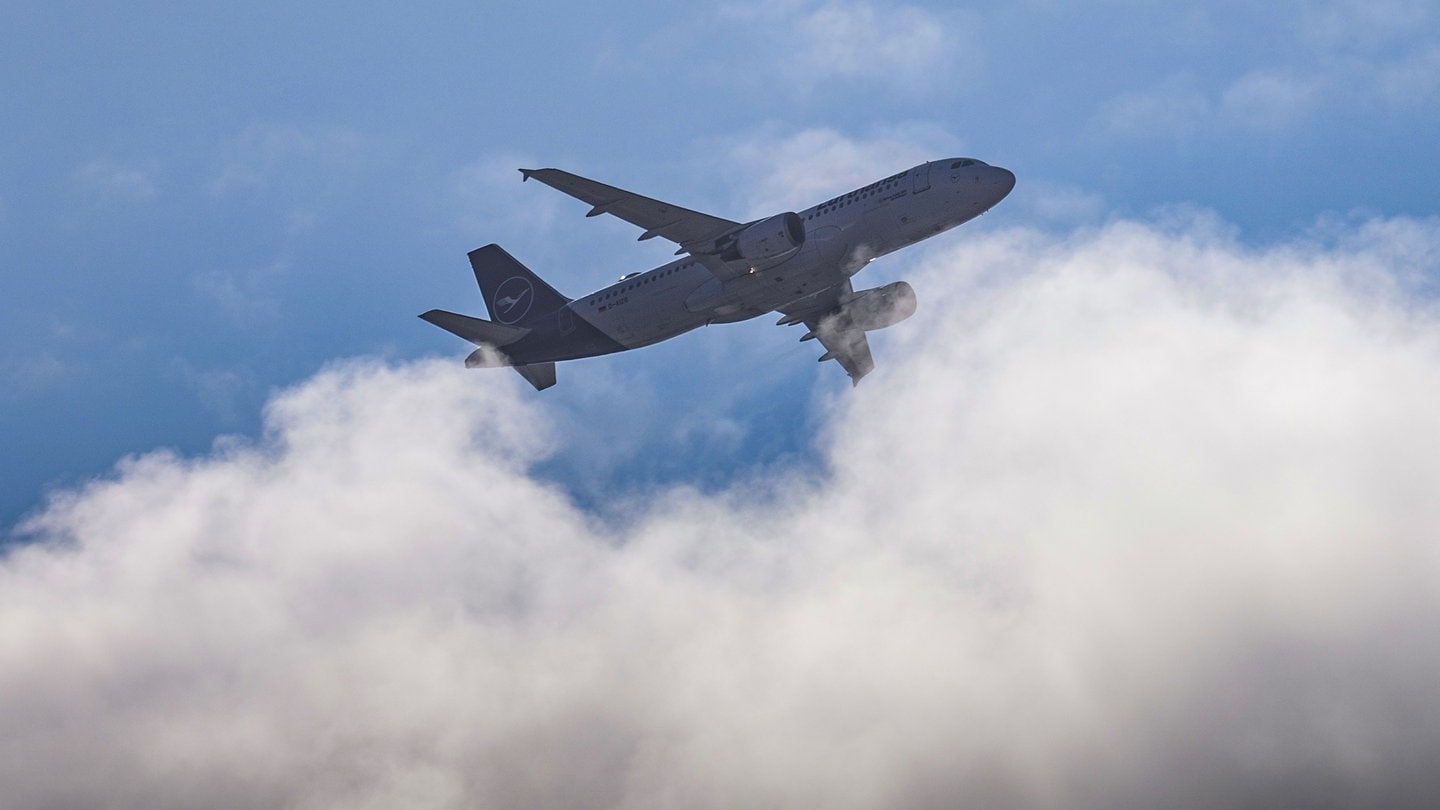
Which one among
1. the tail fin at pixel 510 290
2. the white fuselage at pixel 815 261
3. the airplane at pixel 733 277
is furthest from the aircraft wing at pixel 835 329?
the tail fin at pixel 510 290

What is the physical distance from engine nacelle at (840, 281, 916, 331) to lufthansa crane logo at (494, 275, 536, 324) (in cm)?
1958

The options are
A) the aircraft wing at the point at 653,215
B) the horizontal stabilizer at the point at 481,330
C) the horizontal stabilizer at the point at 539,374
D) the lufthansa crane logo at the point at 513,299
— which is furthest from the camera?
the lufthansa crane logo at the point at 513,299

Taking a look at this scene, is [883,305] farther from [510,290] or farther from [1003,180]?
[510,290]

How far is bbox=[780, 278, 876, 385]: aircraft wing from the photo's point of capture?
273ft

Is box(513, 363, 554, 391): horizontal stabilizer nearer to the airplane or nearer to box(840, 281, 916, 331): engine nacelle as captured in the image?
the airplane

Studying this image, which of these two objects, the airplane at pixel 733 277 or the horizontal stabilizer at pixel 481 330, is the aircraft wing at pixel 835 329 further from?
the horizontal stabilizer at pixel 481 330

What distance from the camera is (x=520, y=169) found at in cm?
6556

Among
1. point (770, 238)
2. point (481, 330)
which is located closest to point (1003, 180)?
point (770, 238)

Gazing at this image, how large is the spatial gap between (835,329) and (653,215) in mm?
18726

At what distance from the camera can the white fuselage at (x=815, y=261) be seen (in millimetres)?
70125

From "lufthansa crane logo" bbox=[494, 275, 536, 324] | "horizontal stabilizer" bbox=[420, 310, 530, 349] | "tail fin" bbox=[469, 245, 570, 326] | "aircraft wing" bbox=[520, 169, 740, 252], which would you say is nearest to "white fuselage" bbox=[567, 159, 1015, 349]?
"aircraft wing" bbox=[520, 169, 740, 252]

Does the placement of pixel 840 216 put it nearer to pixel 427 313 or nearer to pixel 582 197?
pixel 582 197

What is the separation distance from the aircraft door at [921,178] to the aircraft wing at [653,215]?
9.53 m

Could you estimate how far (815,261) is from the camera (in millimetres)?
72000
